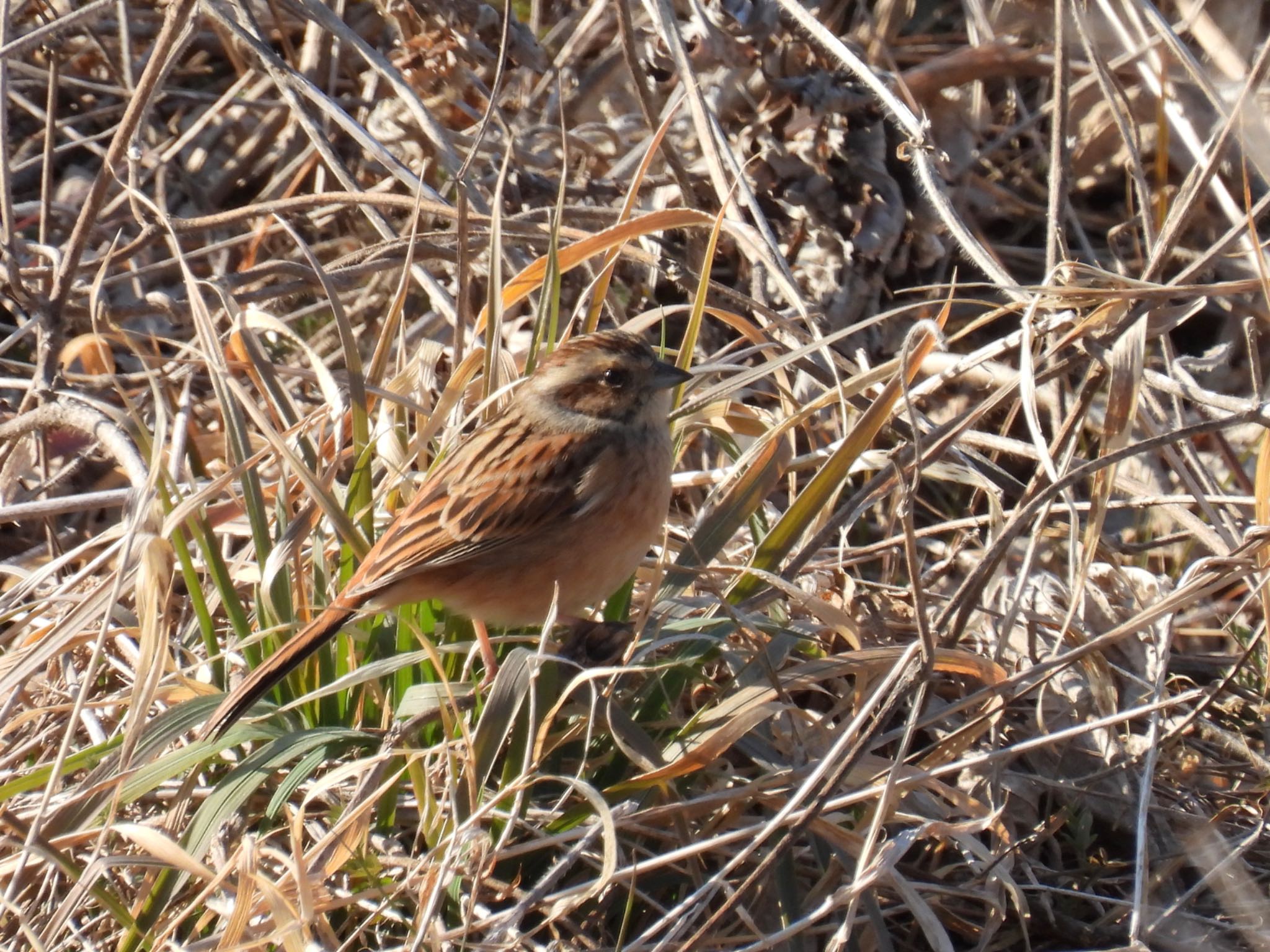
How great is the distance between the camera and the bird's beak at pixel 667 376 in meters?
3.10

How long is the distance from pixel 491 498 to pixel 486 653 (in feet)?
1.42

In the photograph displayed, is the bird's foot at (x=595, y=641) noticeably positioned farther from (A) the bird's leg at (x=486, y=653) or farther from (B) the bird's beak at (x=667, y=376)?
(B) the bird's beak at (x=667, y=376)

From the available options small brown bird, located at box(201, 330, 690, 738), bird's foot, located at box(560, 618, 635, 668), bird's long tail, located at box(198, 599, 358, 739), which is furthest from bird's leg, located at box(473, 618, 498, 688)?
bird's long tail, located at box(198, 599, 358, 739)

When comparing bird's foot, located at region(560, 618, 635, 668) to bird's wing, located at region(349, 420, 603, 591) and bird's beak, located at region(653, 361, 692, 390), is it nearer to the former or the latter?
bird's wing, located at region(349, 420, 603, 591)

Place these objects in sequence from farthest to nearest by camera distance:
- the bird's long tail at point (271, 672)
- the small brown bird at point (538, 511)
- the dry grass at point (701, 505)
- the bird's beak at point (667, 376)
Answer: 1. the bird's beak at point (667, 376)
2. the small brown bird at point (538, 511)
3. the bird's long tail at point (271, 672)
4. the dry grass at point (701, 505)

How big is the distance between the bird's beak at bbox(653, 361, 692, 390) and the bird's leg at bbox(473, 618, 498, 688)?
2.27 feet

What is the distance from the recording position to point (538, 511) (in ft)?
10.1

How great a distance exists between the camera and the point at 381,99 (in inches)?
178

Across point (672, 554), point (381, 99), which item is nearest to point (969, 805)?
point (672, 554)

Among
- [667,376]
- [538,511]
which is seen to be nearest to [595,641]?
[538,511]

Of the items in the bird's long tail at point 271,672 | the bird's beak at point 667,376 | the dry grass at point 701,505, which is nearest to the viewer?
the dry grass at point 701,505

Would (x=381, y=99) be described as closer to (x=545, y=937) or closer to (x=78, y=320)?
(x=78, y=320)

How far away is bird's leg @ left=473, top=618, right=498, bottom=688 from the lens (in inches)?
104

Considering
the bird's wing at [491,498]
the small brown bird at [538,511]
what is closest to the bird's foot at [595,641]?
the small brown bird at [538,511]
